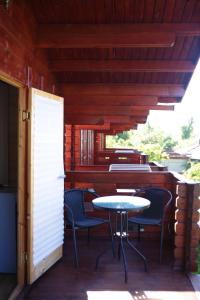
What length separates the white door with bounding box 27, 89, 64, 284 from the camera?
350 centimetres

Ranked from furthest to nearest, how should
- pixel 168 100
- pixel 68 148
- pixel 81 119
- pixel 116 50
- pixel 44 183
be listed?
pixel 68 148
pixel 81 119
pixel 168 100
pixel 116 50
pixel 44 183

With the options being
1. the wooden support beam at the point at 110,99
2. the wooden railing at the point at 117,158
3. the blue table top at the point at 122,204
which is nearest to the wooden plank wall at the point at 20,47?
the blue table top at the point at 122,204

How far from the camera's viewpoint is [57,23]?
3760 millimetres

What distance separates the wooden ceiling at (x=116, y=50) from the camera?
353 cm

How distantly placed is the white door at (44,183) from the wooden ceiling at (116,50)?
0.75 meters

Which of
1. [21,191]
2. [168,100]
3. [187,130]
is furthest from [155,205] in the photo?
[187,130]

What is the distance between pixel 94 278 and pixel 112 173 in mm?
1710

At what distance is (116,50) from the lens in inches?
175

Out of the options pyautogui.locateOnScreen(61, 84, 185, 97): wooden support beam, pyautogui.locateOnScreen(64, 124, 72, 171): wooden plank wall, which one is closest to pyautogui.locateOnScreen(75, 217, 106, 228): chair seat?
pyautogui.locateOnScreen(61, 84, 185, 97): wooden support beam

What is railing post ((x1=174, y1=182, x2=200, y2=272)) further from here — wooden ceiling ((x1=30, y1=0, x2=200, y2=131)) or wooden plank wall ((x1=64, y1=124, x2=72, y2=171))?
wooden plank wall ((x1=64, y1=124, x2=72, y2=171))

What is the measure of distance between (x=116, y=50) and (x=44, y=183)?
1.98 meters

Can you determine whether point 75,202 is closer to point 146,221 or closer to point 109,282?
point 146,221

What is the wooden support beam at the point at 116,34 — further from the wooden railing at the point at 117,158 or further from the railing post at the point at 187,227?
the wooden railing at the point at 117,158

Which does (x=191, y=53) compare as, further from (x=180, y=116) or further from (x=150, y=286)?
(x=180, y=116)
